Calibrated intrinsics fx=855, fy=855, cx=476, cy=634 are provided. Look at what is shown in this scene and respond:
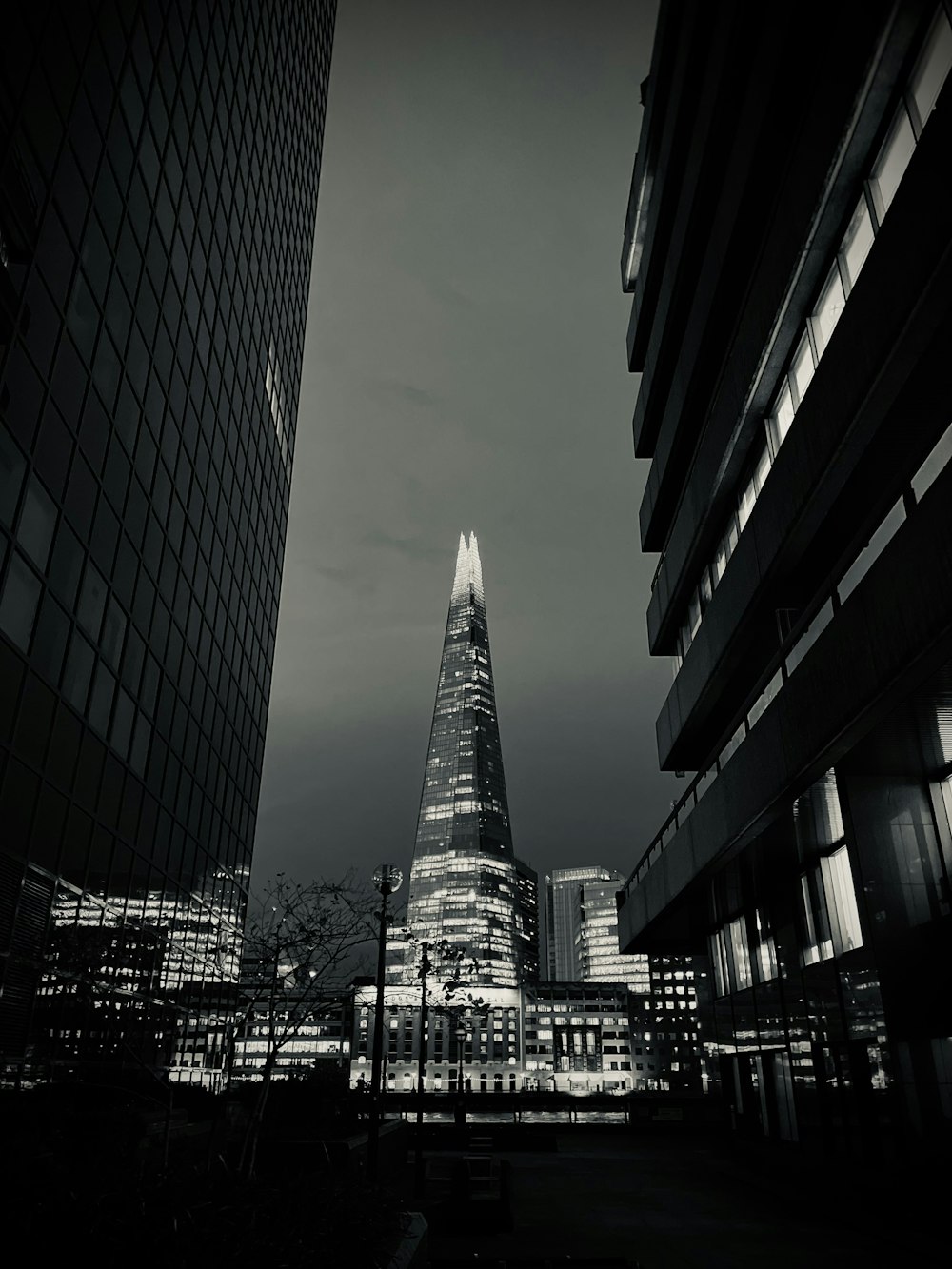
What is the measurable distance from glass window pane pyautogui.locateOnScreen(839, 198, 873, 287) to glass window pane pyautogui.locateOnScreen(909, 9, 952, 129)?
2169mm

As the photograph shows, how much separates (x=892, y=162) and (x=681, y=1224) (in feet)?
73.3

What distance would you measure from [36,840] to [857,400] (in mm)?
19168

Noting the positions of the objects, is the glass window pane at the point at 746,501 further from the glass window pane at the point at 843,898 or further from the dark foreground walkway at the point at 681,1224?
the dark foreground walkway at the point at 681,1224

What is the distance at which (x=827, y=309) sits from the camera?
19422 mm

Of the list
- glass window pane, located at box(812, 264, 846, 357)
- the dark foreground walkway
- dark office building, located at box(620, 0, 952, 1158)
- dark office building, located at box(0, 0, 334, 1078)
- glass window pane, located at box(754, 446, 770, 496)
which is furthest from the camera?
glass window pane, located at box(754, 446, 770, 496)

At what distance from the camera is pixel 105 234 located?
21.7 metres

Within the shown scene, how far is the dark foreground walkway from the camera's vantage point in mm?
→ 15047

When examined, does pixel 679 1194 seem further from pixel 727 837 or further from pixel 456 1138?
pixel 456 1138

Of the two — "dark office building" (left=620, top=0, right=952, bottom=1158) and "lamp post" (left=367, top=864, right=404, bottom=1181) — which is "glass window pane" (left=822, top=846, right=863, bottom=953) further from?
"lamp post" (left=367, top=864, right=404, bottom=1181)

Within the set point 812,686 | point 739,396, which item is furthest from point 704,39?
point 812,686

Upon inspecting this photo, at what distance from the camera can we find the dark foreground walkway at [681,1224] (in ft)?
49.4

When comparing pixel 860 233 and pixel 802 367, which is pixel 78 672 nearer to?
pixel 802 367

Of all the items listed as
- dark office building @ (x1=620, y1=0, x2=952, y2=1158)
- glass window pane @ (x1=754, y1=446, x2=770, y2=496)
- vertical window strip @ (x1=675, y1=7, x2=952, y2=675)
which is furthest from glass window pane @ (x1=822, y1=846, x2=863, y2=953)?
vertical window strip @ (x1=675, y1=7, x2=952, y2=675)

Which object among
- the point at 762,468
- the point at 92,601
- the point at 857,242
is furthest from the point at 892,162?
the point at 92,601
